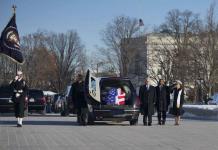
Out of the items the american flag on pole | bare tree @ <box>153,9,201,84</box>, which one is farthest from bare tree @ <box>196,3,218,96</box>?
the american flag on pole

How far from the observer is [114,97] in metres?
21.2

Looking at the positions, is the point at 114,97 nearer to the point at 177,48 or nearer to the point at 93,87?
the point at 93,87

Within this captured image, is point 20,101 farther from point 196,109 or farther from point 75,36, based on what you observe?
point 75,36

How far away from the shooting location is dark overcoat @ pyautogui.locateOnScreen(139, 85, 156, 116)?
21688 mm

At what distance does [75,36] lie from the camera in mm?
106500

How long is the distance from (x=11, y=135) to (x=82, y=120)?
5.19 meters

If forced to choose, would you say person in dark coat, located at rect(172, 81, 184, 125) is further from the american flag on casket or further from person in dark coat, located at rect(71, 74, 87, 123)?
person in dark coat, located at rect(71, 74, 87, 123)

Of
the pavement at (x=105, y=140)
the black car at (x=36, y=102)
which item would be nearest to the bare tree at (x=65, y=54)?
the black car at (x=36, y=102)

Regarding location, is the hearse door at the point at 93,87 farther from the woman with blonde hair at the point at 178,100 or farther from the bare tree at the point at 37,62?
the bare tree at the point at 37,62

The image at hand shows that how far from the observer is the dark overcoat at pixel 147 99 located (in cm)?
2169

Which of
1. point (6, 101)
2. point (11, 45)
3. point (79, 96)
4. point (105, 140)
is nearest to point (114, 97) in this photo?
point (79, 96)

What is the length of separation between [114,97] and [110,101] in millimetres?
203

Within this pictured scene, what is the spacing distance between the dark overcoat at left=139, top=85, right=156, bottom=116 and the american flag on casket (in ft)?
3.13

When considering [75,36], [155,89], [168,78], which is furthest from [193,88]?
[155,89]
